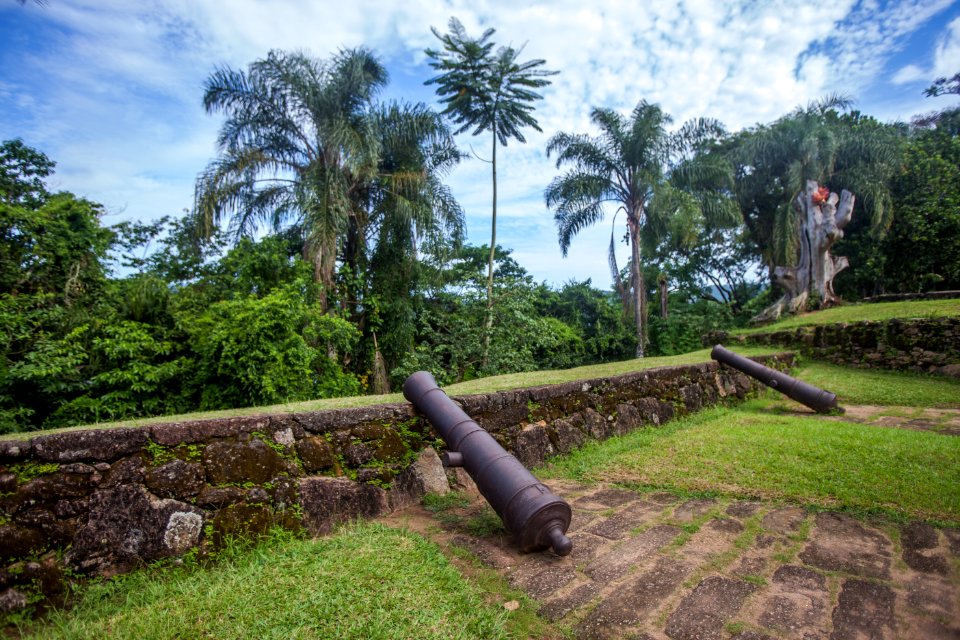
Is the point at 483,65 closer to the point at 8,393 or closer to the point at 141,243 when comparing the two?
the point at 141,243

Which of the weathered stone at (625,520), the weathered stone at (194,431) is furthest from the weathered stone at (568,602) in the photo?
the weathered stone at (194,431)

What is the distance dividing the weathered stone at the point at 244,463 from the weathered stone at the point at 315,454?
0.09m

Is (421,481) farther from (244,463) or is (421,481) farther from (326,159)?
(326,159)

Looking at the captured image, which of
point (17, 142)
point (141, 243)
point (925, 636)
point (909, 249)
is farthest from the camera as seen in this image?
point (909, 249)

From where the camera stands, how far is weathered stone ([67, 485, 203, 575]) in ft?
7.18

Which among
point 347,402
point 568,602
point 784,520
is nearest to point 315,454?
point 347,402

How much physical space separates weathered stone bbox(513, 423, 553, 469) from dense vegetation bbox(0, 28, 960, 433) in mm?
4502

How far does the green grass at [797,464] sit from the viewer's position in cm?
315

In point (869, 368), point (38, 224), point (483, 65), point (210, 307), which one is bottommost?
point (869, 368)

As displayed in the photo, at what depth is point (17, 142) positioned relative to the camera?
10695 millimetres

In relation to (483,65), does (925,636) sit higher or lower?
lower

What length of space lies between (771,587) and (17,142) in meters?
15.7

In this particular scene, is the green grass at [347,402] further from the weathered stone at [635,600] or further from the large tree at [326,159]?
the large tree at [326,159]

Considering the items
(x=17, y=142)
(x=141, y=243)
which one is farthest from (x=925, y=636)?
(x=17, y=142)
